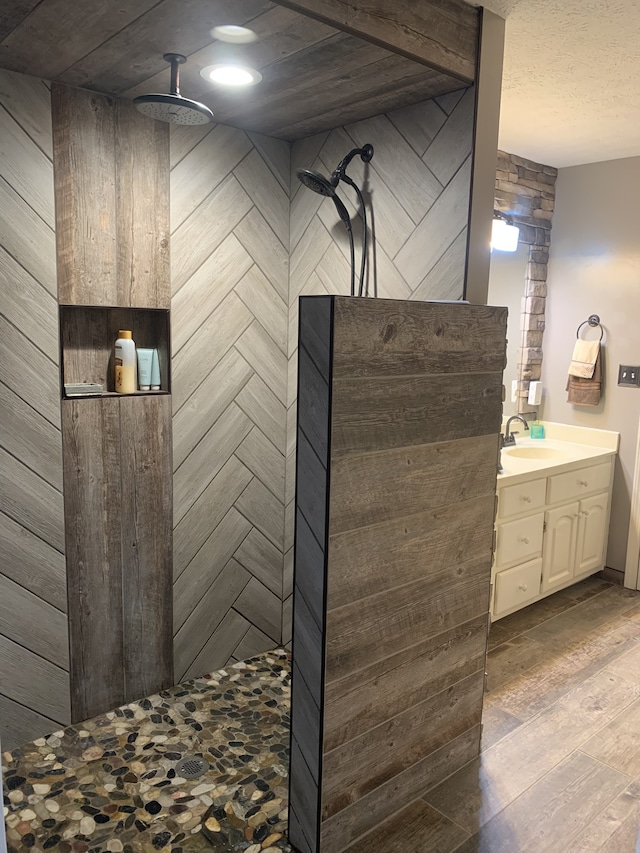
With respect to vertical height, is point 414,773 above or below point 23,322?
below

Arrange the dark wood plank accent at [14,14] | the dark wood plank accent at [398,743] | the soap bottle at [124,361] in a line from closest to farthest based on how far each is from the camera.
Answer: the dark wood plank accent at [14,14]
the dark wood plank accent at [398,743]
the soap bottle at [124,361]

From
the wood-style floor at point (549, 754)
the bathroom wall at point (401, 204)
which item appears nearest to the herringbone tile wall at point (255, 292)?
the bathroom wall at point (401, 204)

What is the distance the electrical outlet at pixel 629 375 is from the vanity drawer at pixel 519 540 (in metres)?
1.06

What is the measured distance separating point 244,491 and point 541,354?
231 centimetres

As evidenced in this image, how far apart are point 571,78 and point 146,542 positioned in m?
2.45

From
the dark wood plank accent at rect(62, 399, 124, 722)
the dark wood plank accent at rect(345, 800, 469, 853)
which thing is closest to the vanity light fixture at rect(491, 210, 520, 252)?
the dark wood plank accent at rect(62, 399, 124, 722)

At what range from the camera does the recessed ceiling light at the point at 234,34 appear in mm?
1729

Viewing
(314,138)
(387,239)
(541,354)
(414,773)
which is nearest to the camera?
(414,773)

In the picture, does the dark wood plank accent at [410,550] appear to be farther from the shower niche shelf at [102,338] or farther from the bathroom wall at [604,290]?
the bathroom wall at [604,290]

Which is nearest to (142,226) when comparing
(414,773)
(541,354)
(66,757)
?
(66,757)

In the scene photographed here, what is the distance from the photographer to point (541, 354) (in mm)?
4164

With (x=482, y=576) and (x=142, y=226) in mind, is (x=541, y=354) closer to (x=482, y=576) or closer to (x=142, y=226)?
(x=482, y=576)

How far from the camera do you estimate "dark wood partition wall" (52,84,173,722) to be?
2234mm

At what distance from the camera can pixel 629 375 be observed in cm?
377
